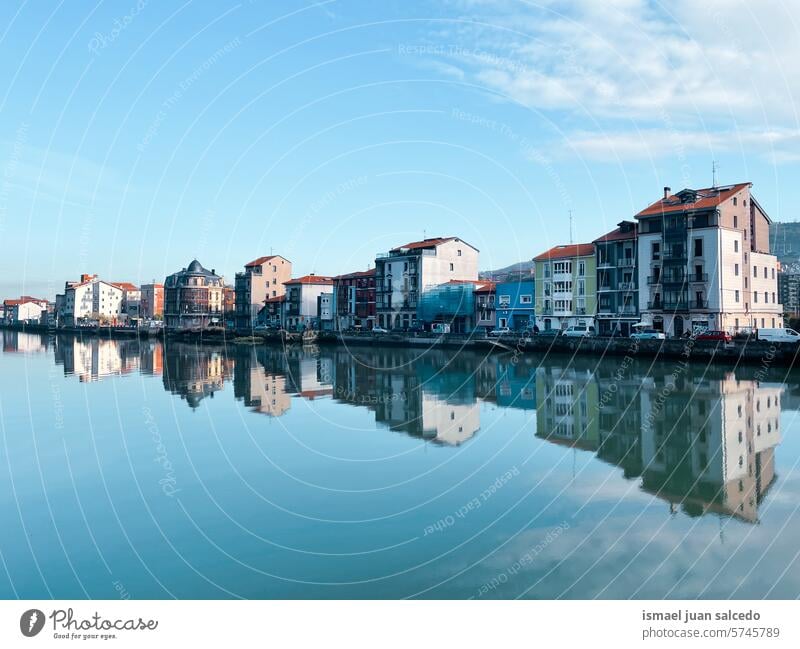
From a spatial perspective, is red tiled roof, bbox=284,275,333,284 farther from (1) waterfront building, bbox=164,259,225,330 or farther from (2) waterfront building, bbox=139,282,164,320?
(2) waterfront building, bbox=139,282,164,320

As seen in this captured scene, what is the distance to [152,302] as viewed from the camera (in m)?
148

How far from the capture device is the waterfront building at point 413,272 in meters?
73.4

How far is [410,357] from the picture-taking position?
53.8 meters

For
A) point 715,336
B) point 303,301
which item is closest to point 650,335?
point 715,336

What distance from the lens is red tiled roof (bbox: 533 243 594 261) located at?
59.1 metres

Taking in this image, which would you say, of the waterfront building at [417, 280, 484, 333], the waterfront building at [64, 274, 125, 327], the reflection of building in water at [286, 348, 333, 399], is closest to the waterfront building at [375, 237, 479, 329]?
the waterfront building at [417, 280, 484, 333]

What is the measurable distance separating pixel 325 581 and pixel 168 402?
813 inches

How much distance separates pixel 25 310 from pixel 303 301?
4921 inches

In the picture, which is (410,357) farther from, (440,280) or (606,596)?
(606,596)

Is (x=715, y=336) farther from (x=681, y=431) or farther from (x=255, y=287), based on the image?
(x=255, y=287)

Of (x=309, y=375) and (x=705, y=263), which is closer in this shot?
(x=309, y=375)

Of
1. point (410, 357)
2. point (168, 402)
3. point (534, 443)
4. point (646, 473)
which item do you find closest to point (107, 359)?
point (410, 357)

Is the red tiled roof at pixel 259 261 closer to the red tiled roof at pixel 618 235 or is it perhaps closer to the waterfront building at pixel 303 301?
the waterfront building at pixel 303 301

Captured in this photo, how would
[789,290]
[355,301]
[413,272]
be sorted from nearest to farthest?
[413,272] < [355,301] < [789,290]
